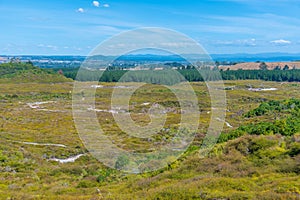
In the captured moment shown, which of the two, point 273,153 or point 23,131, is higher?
point 273,153

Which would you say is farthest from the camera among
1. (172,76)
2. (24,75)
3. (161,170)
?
(24,75)

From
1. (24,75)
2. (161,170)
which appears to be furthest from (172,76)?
(161,170)

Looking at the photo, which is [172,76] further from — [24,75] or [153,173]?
[153,173]

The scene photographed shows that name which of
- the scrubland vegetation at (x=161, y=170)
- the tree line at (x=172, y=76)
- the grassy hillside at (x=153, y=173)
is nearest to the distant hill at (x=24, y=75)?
the tree line at (x=172, y=76)

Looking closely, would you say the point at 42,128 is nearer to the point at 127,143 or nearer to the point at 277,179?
the point at 127,143

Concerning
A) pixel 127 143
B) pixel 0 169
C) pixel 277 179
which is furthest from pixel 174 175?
pixel 127 143

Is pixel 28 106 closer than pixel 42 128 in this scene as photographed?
No
